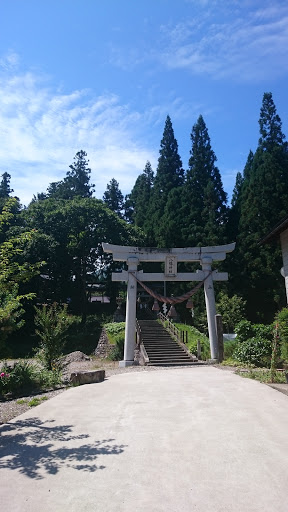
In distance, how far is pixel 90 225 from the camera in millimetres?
34469

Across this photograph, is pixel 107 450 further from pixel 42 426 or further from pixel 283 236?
pixel 283 236

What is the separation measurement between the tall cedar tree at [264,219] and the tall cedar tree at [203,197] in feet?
7.63

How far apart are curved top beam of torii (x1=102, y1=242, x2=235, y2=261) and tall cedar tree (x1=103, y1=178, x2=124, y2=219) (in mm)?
29848

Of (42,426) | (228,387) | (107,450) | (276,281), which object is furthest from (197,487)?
(276,281)

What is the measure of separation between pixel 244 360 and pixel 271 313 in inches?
669

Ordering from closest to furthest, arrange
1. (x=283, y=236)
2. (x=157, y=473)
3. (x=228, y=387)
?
(x=157, y=473), (x=228, y=387), (x=283, y=236)

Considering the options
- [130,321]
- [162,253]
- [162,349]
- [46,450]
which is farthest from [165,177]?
[46,450]

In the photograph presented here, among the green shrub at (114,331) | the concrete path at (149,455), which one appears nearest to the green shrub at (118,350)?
the green shrub at (114,331)

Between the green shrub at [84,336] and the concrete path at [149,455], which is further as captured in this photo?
the green shrub at [84,336]

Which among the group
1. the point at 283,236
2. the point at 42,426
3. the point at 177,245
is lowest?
the point at 42,426

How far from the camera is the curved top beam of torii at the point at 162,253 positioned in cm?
1878

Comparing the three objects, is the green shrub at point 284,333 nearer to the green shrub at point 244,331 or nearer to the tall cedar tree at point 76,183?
the green shrub at point 244,331

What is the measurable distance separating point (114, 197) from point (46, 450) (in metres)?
44.6

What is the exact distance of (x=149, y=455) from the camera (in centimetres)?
478
